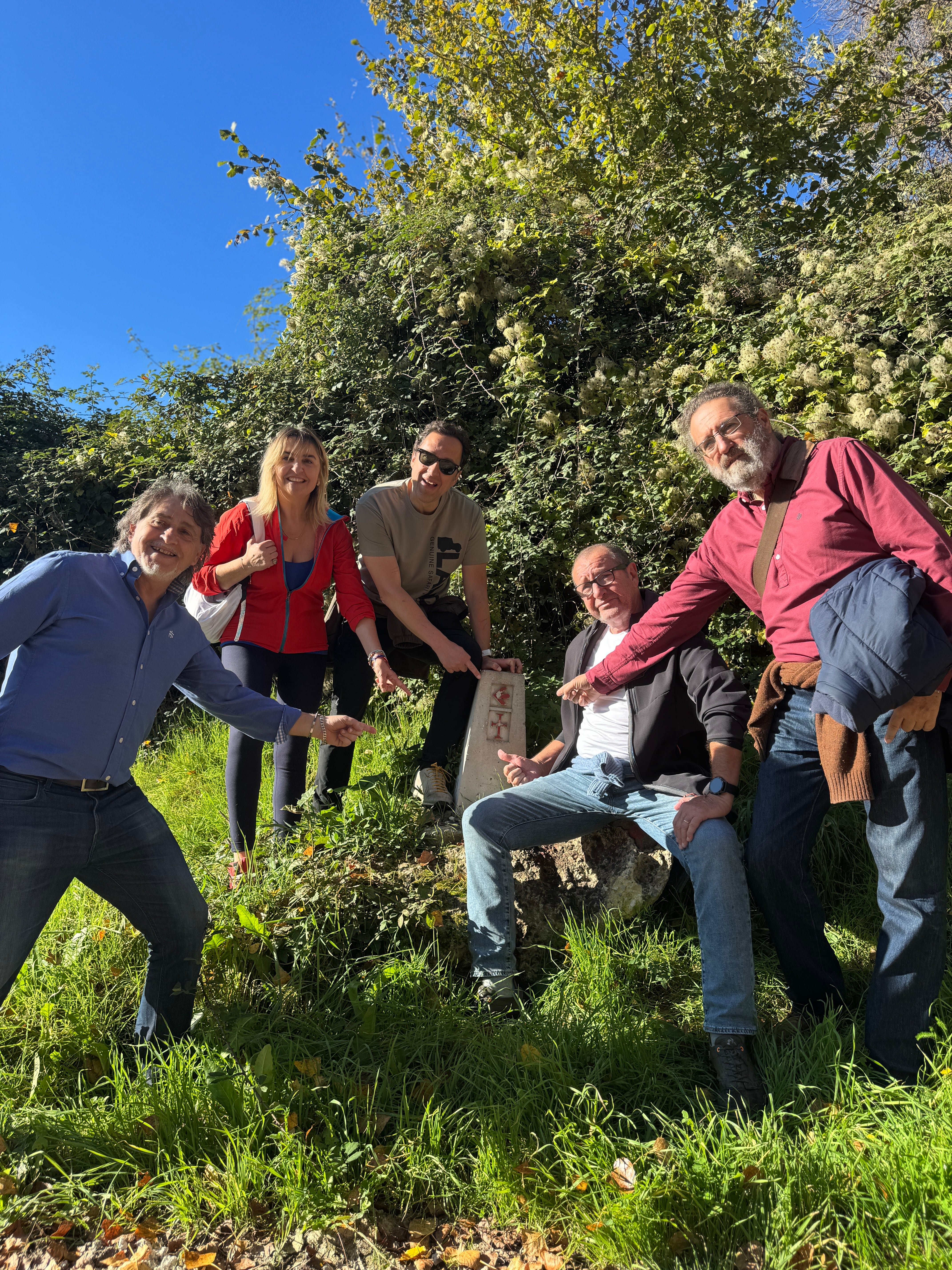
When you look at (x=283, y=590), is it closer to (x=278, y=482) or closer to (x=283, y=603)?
(x=283, y=603)

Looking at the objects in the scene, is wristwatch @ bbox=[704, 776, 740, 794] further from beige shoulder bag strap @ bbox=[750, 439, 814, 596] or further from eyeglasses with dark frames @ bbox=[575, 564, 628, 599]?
eyeglasses with dark frames @ bbox=[575, 564, 628, 599]

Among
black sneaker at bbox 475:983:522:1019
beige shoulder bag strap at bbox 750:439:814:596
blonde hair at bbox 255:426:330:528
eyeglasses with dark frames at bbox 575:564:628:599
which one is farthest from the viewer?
blonde hair at bbox 255:426:330:528

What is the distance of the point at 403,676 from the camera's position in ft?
14.3

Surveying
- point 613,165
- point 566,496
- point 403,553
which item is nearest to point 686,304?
point 566,496

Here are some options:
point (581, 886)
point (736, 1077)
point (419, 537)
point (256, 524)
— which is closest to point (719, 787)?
point (581, 886)

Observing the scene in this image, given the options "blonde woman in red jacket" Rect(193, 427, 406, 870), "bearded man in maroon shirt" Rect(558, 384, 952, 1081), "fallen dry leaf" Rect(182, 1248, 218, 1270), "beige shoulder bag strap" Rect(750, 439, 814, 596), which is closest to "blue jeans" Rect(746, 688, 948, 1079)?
"bearded man in maroon shirt" Rect(558, 384, 952, 1081)

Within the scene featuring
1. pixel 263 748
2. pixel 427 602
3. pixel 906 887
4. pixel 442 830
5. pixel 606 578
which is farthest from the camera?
pixel 427 602

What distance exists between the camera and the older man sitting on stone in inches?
107

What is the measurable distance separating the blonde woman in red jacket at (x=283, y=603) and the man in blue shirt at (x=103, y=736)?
32.6 inches

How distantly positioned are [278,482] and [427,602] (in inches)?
39.2

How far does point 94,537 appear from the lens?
8516 mm

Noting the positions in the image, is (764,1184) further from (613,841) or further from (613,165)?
(613,165)

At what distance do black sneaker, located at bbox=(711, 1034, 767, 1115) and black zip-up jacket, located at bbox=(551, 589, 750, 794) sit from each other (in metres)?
0.89

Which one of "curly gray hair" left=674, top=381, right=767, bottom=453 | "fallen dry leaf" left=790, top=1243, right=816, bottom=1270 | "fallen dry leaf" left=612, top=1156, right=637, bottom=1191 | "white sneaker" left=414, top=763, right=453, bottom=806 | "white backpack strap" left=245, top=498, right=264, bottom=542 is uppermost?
"curly gray hair" left=674, top=381, right=767, bottom=453
